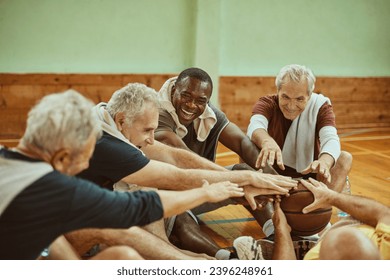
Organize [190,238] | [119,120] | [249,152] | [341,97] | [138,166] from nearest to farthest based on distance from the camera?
[138,166] → [119,120] → [190,238] → [249,152] → [341,97]

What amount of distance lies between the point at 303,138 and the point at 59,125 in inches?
107

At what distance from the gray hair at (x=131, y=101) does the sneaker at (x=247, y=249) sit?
0.97 meters

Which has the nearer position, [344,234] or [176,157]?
[344,234]

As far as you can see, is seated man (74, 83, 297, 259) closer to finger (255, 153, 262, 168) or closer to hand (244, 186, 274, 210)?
hand (244, 186, 274, 210)

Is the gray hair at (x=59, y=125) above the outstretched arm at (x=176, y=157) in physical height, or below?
above

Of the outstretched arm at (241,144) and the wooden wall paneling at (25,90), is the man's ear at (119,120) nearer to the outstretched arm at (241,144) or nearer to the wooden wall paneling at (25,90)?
the outstretched arm at (241,144)

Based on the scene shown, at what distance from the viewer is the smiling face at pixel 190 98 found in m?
4.08

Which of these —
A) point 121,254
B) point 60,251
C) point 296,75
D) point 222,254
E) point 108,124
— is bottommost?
point 222,254

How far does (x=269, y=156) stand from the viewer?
3898 millimetres

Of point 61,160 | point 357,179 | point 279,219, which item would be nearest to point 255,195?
point 279,219

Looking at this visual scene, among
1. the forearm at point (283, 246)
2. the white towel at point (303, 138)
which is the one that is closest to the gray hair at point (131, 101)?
the forearm at point (283, 246)

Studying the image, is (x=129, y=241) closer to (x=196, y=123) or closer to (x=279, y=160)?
(x=279, y=160)
